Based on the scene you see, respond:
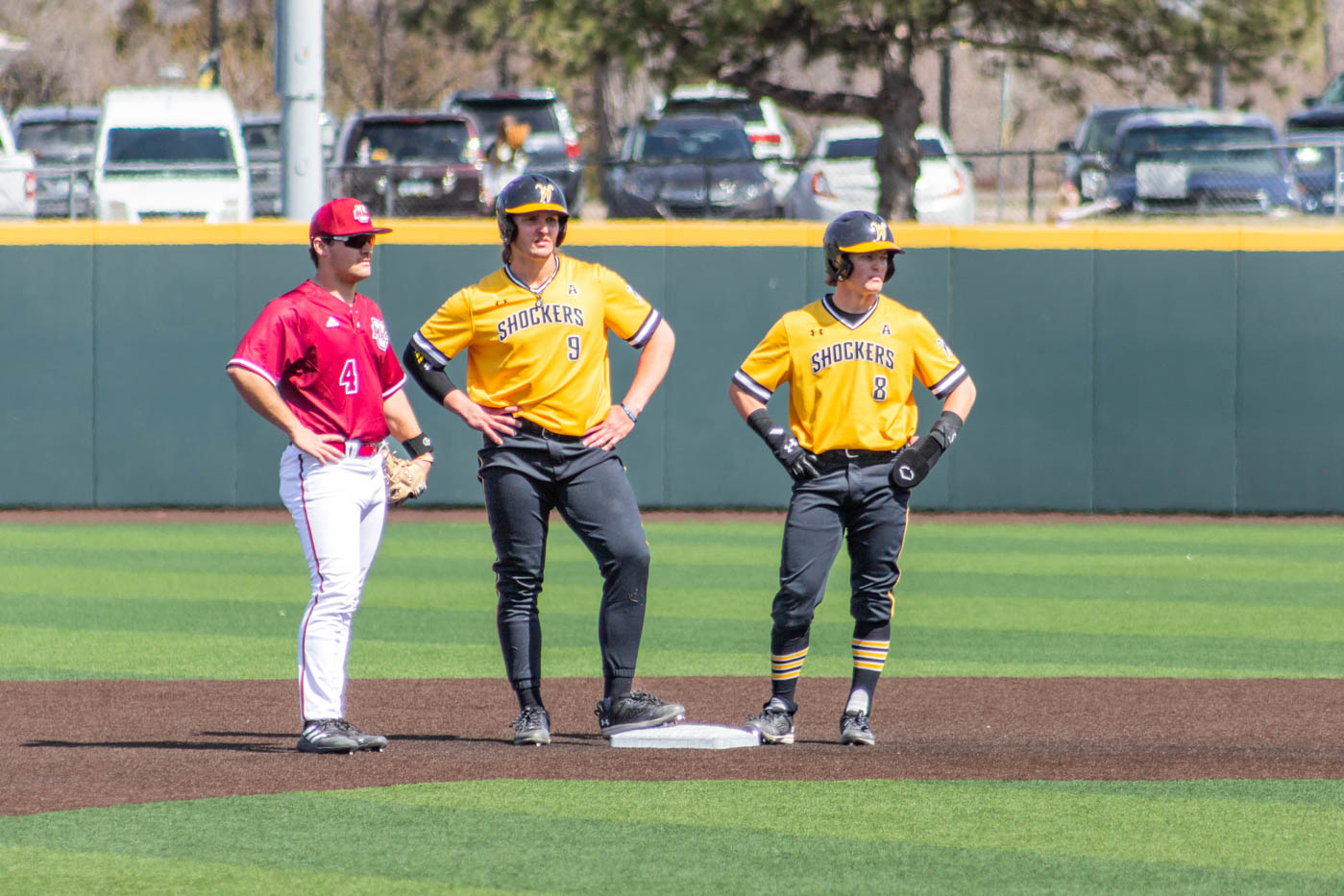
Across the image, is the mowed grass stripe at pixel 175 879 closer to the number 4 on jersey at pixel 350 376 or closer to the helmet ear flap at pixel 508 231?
the number 4 on jersey at pixel 350 376

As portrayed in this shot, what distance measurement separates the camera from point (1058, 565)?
1122cm

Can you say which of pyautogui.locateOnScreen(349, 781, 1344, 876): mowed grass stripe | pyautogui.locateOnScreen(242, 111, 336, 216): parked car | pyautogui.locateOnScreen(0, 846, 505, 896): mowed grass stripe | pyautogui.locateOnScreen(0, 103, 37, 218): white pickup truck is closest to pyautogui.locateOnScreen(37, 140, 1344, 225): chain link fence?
pyautogui.locateOnScreen(0, 103, 37, 218): white pickup truck

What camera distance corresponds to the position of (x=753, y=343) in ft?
44.8

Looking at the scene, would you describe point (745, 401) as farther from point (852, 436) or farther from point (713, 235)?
point (713, 235)

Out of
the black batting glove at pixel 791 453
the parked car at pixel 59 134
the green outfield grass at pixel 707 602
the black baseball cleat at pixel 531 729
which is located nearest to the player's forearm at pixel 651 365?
the black batting glove at pixel 791 453

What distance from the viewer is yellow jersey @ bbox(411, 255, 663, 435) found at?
5.97 m

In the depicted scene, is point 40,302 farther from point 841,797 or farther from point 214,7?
point 214,7

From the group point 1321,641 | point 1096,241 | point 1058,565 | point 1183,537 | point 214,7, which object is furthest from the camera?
point 214,7

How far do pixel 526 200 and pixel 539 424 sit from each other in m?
0.75

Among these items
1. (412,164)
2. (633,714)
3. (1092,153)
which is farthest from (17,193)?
(633,714)

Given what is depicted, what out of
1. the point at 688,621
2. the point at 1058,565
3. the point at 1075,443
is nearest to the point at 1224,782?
the point at 688,621

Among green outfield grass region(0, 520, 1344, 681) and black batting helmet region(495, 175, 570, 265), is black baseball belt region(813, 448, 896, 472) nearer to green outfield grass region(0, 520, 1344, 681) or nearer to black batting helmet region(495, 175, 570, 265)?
black batting helmet region(495, 175, 570, 265)

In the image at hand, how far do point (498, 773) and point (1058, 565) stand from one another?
642 cm

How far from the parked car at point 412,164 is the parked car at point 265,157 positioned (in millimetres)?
604
